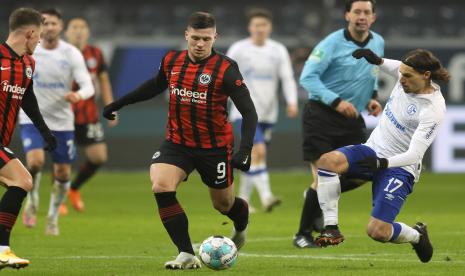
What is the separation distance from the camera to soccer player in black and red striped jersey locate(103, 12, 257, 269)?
8.98 m

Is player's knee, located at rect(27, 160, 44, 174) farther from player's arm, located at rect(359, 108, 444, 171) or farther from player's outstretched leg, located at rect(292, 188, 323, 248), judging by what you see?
player's arm, located at rect(359, 108, 444, 171)

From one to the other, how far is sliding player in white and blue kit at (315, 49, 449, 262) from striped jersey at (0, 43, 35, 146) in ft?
8.26

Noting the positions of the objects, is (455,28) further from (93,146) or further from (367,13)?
(367,13)

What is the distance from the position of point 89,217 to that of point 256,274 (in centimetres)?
649

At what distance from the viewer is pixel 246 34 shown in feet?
85.1

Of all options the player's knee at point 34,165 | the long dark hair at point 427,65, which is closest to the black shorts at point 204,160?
the long dark hair at point 427,65

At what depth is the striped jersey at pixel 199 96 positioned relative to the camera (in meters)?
9.12

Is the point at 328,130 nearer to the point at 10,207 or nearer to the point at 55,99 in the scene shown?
the point at 55,99

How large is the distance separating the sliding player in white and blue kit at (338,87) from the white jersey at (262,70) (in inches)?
181

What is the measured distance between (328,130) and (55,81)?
3.44 m

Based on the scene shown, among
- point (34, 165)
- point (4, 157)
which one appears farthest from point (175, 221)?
point (34, 165)

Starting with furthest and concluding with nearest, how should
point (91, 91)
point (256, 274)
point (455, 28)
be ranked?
point (455, 28), point (91, 91), point (256, 274)

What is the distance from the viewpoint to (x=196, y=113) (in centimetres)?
920

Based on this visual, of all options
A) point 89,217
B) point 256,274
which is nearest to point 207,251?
point 256,274
